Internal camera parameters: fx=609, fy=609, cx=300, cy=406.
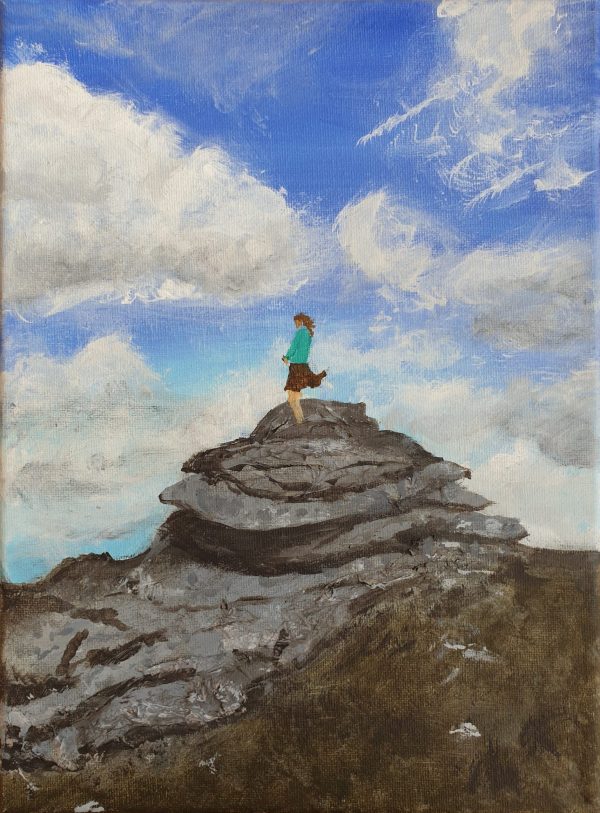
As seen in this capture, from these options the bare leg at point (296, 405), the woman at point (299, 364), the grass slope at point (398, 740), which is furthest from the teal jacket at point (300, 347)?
the grass slope at point (398, 740)

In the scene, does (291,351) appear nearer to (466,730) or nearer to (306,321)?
(306,321)

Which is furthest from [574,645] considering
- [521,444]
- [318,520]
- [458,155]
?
[458,155]

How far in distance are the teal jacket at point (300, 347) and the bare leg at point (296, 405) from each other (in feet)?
0.50

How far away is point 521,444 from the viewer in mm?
2859

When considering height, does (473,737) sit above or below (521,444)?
→ below

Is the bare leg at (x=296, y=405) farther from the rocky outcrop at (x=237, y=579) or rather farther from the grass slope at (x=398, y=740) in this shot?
the grass slope at (x=398, y=740)

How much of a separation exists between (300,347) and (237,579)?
1.11 metres

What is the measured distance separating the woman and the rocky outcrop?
0.30 feet

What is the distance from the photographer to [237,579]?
9.23ft

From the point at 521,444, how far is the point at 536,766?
1.44 metres

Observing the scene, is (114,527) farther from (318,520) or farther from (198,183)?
(198,183)

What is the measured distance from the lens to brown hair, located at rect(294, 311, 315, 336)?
2.87m

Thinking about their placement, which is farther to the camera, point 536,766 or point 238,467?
point 238,467

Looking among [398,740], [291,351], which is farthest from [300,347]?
[398,740]
